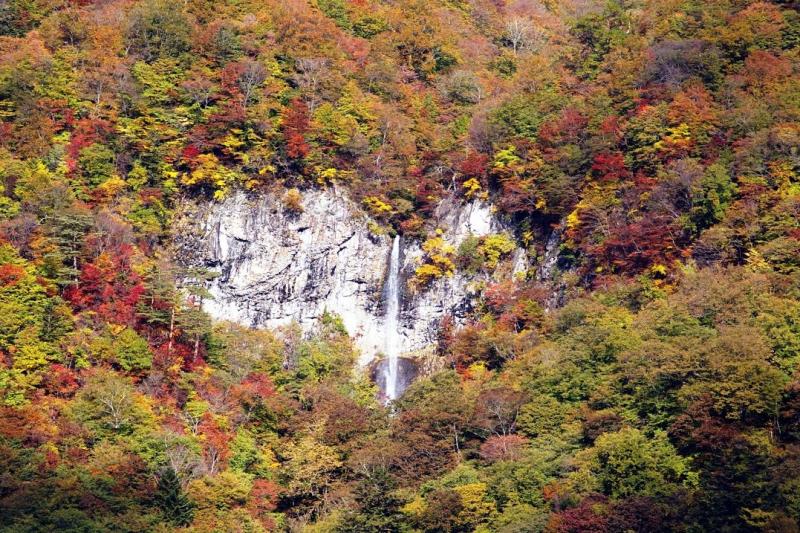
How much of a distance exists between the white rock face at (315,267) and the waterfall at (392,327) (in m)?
0.29

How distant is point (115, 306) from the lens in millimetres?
44031

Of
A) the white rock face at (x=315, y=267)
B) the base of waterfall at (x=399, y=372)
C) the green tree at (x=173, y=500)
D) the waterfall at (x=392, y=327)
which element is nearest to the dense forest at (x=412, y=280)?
the green tree at (x=173, y=500)

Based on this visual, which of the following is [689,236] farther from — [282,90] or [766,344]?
[282,90]

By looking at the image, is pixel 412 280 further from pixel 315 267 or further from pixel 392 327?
pixel 315 267

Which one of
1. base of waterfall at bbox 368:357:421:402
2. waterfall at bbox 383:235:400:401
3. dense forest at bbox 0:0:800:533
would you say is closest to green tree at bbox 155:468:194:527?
dense forest at bbox 0:0:800:533

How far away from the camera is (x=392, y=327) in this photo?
53219 millimetres

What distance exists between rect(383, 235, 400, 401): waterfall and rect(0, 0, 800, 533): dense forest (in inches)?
44.4

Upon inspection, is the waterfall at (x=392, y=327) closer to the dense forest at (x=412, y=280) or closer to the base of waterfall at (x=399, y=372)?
the base of waterfall at (x=399, y=372)

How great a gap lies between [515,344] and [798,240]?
41.8ft

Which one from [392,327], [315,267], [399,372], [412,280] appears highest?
[315,267]

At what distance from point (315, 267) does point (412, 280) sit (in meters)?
4.99

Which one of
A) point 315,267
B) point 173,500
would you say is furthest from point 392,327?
point 173,500

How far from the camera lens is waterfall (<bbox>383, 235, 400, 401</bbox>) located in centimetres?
5169

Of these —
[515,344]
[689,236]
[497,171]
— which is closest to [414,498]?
[515,344]
